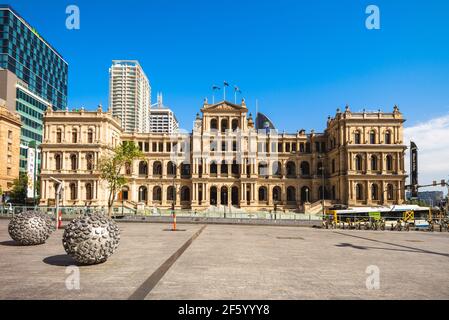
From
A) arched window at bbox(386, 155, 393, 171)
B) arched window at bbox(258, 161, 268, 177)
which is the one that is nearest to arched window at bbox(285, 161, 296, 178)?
arched window at bbox(258, 161, 268, 177)

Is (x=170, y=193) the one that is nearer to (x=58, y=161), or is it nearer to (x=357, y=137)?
(x=58, y=161)

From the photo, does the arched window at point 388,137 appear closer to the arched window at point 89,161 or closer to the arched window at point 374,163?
the arched window at point 374,163

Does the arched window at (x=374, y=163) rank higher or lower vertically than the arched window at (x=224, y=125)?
lower

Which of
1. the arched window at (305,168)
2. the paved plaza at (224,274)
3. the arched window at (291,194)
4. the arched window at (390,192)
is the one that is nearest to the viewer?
the paved plaza at (224,274)

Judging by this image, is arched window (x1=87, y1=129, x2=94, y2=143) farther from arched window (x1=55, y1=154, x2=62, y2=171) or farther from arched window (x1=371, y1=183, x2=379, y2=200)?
arched window (x1=371, y1=183, x2=379, y2=200)

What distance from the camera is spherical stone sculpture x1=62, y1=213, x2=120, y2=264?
526 inches

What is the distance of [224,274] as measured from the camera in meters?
12.7

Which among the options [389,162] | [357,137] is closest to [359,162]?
[357,137]

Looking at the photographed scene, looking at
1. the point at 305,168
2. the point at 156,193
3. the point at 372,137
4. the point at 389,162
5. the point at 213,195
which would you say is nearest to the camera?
the point at 389,162

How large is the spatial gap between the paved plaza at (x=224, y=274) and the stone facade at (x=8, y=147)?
59351 millimetres

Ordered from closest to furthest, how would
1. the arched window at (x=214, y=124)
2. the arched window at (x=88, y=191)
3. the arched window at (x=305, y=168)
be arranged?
the arched window at (x=88, y=191)
the arched window at (x=214, y=124)
the arched window at (x=305, y=168)

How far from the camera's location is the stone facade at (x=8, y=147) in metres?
69.1

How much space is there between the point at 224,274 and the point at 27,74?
119 m

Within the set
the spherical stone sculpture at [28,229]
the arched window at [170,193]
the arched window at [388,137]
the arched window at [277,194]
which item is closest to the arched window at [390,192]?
the arched window at [388,137]
